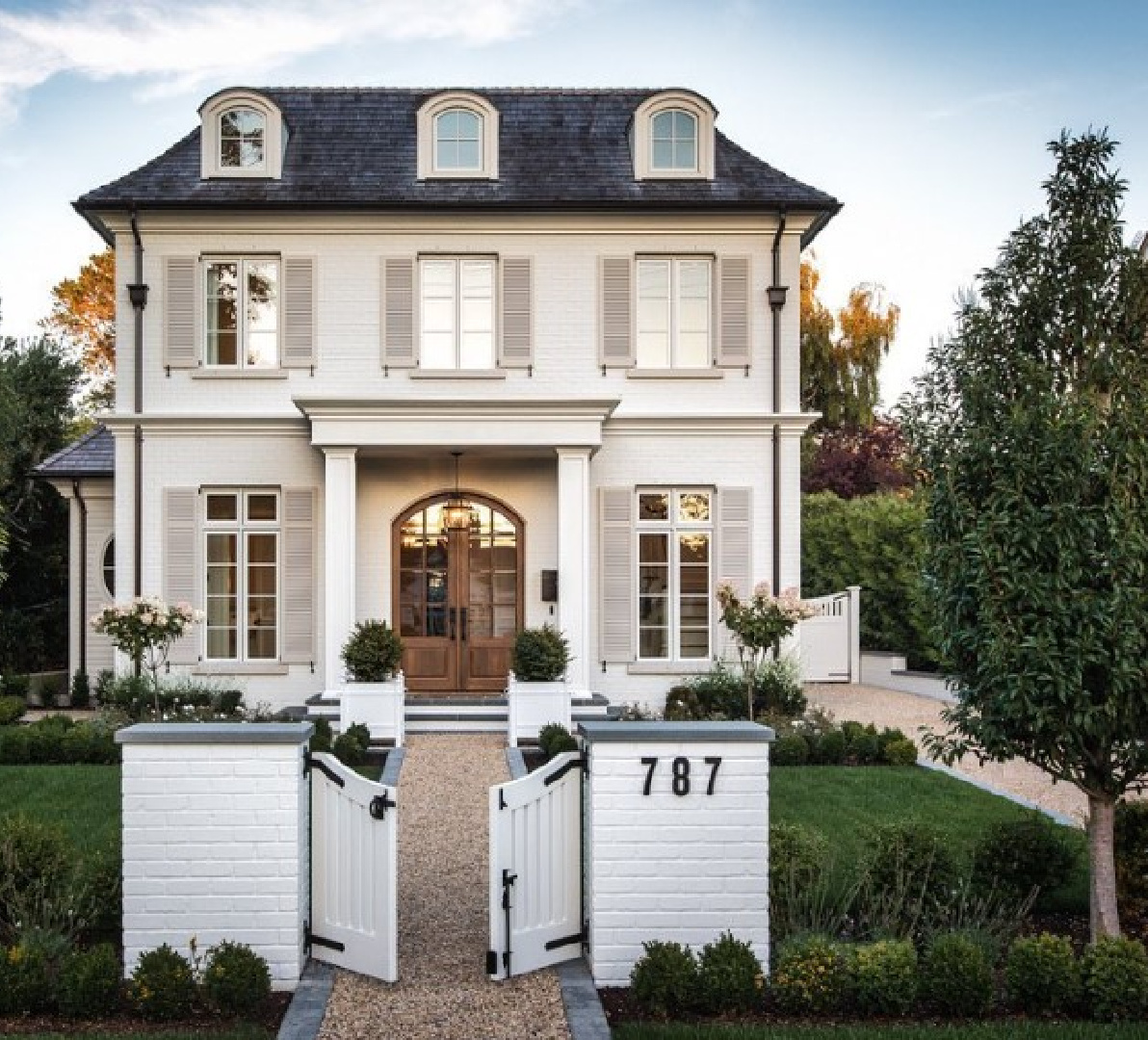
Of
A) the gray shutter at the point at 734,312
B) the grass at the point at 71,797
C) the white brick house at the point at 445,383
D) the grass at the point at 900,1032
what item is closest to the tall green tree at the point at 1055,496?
the grass at the point at 900,1032

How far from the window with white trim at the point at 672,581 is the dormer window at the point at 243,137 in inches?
268

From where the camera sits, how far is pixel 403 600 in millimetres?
15148

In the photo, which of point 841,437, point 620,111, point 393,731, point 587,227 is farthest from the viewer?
point 841,437

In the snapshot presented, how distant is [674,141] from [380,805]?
12.1m

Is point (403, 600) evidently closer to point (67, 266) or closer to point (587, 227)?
point (587, 227)

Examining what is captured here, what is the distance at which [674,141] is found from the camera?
51.1ft

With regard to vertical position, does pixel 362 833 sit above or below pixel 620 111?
below

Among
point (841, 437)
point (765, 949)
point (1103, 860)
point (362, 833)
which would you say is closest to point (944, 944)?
point (765, 949)

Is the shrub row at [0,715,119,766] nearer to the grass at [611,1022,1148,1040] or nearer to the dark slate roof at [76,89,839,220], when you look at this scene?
the dark slate roof at [76,89,839,220]

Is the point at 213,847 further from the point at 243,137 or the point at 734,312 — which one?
the point at 243,137

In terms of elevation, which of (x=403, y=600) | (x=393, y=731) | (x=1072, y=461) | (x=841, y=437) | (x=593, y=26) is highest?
(x=593, y=26)

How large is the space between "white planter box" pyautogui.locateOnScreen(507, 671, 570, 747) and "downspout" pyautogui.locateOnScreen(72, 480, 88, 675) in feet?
24.5

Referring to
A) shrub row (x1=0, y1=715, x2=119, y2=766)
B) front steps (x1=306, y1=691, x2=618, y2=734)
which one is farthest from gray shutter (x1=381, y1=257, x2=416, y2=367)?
shrub row (x1=0, y1=715, x2=119, y2=766)

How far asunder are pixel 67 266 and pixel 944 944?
3229 cm
